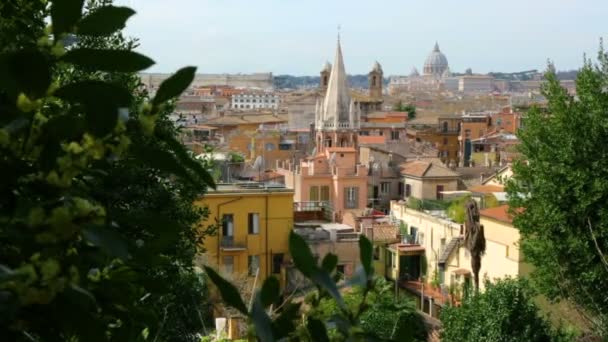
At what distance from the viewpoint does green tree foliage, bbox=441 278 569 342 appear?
26.4 feet

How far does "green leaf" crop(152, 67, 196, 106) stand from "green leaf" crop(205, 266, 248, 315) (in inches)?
9.0

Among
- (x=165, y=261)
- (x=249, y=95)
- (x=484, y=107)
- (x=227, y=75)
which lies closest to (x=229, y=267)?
(x=165, y=261)

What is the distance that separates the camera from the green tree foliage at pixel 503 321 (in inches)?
317

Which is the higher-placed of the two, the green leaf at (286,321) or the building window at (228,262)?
the green leaf at (286,321)

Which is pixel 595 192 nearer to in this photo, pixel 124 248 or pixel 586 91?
pixel 586 91

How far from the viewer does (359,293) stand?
1.32 meters

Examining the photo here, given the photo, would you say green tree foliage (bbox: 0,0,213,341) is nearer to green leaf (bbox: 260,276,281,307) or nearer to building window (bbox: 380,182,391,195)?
green leaf (bbox: 260,276,281,307)

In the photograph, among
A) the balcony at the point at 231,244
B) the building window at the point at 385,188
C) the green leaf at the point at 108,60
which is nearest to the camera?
the green leaf at the point at 108,60

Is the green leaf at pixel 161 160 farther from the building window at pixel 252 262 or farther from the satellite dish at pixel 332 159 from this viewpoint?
the satellite dish at pixel 332 159

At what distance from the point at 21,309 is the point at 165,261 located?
1.41 ft

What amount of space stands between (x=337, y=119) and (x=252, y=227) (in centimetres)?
2743

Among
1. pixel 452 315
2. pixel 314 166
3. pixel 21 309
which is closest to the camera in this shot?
pixel 21 309

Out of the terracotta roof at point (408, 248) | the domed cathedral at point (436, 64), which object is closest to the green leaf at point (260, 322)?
the terracotta roof at point (408, 248)

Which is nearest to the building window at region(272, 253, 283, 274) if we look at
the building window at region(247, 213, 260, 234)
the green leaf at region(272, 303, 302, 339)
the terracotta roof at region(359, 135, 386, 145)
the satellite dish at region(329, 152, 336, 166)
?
the building window at region(247, 213, 260, 234)
